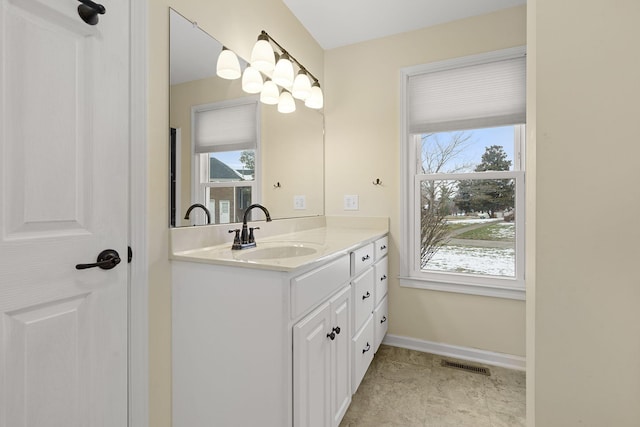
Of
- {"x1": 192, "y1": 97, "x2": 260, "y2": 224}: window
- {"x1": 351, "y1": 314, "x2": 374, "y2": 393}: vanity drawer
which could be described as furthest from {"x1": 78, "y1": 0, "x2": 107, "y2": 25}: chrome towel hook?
{"x1": 351, "y1": 314, "x2": 374, "y2": 393}: vanity drawer

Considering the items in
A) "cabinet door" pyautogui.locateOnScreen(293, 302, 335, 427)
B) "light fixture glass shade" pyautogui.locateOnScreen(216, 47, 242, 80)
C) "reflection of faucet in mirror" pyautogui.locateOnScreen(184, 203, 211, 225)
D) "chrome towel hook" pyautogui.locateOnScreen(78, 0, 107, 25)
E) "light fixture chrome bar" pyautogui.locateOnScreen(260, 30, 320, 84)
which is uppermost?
"light fixture chrome bar" pyautogui.locateOnScreen(260, 30, 320, 84)

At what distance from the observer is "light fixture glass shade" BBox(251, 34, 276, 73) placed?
159 cm

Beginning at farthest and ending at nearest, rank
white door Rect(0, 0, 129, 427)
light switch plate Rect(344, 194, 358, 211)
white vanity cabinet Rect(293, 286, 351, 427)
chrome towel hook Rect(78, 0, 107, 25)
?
1. light switch plate Rect(344, 194, 358, 211)
2. white vanity cabinet Rect(293, 286, 351, 427)
3. chrome towel hook Rect(78, 0, 107, 25)
4. white door Rect(0, 0, 129, 427)

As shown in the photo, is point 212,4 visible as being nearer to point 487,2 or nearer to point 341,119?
point 341,119

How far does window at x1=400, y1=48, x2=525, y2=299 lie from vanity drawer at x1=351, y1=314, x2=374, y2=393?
0.64 meters

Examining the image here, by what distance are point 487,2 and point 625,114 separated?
1.84m

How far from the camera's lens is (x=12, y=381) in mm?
776

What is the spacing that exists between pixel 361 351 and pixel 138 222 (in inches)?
53.2

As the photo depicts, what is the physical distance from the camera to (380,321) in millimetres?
2076

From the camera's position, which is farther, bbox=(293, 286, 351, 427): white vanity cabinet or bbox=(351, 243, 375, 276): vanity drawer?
bbox=(351, 243, 375, 276): vanity drawer

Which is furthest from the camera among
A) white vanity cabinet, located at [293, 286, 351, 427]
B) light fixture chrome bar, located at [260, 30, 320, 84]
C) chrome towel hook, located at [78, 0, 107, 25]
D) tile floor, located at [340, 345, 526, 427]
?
light fixture chrome bar, located at [260, 30, 320, 84]

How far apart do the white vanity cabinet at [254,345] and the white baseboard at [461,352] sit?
1153 mm

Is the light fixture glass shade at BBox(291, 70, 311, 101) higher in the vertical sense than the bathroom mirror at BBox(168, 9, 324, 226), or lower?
higher

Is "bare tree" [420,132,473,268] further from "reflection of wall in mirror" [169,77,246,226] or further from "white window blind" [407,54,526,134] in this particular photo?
"reflection of wall in mirror" [169,77,246,226]
